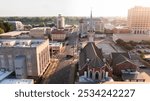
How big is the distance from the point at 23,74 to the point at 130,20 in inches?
246

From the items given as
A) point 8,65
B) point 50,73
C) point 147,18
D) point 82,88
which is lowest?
point 50,73

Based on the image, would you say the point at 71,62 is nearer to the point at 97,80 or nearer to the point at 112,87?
the point at 97,80

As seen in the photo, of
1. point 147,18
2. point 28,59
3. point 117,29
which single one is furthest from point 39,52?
point 117,29

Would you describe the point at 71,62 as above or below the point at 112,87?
below

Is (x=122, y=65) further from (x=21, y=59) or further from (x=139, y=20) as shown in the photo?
(x=139, y=20)

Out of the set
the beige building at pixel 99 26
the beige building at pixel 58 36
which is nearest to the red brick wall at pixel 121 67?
the beige building at pixel 58 36

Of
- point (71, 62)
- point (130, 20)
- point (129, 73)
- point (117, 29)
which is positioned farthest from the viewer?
point (117, 29)

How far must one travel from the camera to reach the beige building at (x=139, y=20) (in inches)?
290

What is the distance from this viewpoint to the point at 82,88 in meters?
1.02

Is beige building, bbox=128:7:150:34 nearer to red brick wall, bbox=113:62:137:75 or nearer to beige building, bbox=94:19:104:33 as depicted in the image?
beige building, bbox=94:19:104:33

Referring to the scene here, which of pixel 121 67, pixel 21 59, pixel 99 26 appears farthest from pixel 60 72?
pixel 99 26

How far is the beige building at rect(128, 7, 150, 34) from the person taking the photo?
24.1ft

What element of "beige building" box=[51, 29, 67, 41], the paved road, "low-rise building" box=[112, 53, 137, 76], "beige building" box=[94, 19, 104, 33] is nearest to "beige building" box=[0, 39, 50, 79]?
the paved road

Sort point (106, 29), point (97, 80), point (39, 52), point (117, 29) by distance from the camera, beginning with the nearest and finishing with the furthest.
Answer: point (97, 80)
point (39, 52)
point (117, 29)
point (106, 29)
